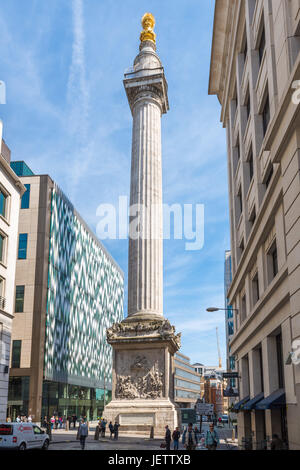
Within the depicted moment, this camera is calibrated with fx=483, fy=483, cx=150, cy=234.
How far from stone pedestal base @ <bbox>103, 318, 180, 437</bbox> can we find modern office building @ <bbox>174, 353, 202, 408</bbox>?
93.4 m

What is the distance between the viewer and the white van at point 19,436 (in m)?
23.0

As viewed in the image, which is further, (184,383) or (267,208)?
(184,383)

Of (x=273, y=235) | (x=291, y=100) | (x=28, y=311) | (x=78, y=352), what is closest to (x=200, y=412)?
(x=273, y=235)

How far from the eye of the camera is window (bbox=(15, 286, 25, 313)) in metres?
61.8

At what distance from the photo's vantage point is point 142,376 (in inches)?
1528

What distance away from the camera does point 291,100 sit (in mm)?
15266

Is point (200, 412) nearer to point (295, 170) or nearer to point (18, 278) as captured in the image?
point (295, 170)

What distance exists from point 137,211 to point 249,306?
18795 millimetres

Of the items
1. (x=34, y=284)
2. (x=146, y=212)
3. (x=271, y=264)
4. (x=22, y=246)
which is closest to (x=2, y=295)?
(x=146, y=212)

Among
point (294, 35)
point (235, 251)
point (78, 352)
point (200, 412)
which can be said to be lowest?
point (200, 412)

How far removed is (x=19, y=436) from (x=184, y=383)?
430 ft

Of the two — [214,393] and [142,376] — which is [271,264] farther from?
[214,393]

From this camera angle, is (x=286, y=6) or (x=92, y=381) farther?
(x=92, y=381)

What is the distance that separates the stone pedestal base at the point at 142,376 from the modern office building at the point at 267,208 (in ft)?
19.2
